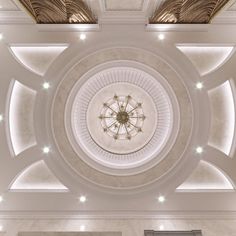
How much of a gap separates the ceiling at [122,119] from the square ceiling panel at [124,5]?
565 millimetres

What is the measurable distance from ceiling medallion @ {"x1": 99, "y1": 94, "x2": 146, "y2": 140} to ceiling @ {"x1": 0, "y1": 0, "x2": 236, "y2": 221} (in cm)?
30

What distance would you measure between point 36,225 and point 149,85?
6148 mm

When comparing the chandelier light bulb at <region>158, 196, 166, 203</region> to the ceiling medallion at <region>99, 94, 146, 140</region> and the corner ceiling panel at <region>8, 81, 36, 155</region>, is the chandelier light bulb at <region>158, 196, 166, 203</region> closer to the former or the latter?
the ceiling medallion at <region>99, 94, 146, 140</region>

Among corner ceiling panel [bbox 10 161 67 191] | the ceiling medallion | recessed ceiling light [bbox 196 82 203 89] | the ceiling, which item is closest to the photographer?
the ceiling

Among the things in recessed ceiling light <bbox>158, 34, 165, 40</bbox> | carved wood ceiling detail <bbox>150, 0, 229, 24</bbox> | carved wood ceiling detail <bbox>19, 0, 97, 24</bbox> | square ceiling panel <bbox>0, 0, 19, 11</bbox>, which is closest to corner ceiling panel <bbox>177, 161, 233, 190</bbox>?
recessed ceiling light <bbox>158, 34, 165, 40</bbox>

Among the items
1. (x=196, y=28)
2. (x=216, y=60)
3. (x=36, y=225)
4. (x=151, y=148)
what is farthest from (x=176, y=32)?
(x=36, y=225)

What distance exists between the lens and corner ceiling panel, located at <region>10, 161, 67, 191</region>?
8.70 m

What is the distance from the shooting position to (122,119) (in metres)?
9.28

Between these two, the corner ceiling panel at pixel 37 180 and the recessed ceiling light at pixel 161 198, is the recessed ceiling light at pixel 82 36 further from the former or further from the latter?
the recessed ceiling light at pixel 161 198

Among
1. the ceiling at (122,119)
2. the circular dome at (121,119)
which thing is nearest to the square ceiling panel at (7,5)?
the ceiling at (122,119)

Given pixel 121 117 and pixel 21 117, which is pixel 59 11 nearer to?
pixel 21 117

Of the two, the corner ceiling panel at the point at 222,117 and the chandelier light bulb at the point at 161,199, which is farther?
the chandelier light bulb at the point at 161,199

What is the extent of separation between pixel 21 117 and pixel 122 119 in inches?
139

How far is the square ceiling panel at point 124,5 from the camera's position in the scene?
6828 millimetres
